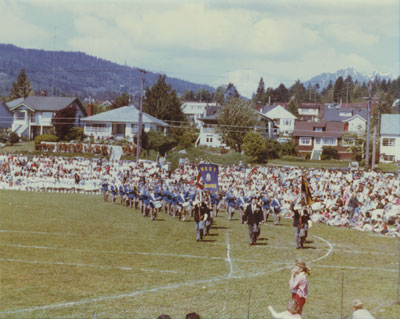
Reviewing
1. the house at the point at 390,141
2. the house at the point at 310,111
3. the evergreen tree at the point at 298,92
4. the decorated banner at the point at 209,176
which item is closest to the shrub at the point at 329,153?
the house at the point at 390,141

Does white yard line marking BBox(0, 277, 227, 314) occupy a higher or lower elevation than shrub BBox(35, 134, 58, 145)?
lower

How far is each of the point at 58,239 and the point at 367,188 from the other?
1663 centimetres

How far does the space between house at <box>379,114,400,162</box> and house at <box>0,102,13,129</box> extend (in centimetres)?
3618

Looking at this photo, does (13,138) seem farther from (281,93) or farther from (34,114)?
(281,93)

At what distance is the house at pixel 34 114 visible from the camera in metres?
54.8

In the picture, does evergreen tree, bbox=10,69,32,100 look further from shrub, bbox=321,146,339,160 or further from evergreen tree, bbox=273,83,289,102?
evergreen tree, bbox=273,83,289,102

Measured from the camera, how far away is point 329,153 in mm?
55875

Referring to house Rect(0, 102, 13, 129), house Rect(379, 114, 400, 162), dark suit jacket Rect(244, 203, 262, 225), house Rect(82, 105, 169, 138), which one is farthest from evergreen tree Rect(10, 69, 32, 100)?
dark suit jacket Rect(244, 203, 262, 225)

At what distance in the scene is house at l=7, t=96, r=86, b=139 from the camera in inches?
2156

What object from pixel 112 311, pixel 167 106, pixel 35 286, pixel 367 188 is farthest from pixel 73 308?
pixel 167 106

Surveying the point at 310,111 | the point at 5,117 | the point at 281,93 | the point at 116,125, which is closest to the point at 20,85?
the point at 116,125

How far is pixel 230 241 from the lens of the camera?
20.7m

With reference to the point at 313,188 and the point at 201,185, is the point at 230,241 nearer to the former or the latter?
the point at 201,185

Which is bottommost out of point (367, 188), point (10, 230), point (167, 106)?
point (10, 230)
